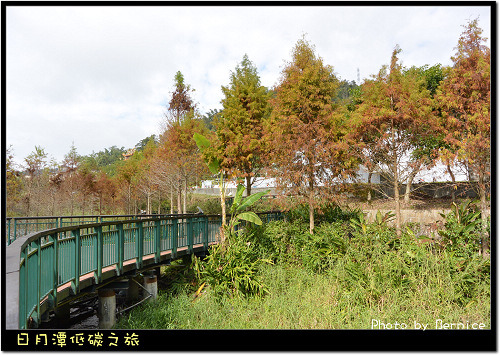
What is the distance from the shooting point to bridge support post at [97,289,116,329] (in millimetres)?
6586

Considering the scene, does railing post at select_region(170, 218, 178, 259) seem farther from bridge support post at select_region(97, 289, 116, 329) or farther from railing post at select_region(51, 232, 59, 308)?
railing post at select_region(51, 232, 59, 308)

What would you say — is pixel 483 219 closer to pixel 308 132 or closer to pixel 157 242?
pixel 308 132

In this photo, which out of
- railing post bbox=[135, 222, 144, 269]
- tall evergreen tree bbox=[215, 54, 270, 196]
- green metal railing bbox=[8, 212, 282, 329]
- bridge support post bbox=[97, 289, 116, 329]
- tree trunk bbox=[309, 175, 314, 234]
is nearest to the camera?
green metal railing bbox=[8, 212, 282, 329]

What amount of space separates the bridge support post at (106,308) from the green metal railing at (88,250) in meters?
0.50

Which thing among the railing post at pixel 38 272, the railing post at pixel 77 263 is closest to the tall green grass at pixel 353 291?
the railing post at pixel 77 263

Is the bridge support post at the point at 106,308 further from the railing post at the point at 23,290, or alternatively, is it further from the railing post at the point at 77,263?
the railing post at the point at 23,290

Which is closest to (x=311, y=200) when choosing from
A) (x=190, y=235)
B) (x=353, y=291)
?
(x=190, y=235)

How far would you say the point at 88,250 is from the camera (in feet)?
19.0

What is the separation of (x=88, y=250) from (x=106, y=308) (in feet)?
5.09

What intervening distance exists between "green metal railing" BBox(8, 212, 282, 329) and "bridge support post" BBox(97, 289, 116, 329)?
0.50 metres

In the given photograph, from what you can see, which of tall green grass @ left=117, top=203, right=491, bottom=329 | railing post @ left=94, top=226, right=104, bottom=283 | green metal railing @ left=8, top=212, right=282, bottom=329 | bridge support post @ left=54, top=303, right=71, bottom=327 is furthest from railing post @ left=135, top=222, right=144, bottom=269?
bridge support post @ left=54, top=303, right=71, bottom=327

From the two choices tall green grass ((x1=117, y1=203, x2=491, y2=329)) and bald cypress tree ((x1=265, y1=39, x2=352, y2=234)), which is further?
bald cypress tree ((x1=265, y1=39, x2=352, y2=234))

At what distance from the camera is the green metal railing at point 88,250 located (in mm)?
3919

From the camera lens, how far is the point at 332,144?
9250 millimetres
